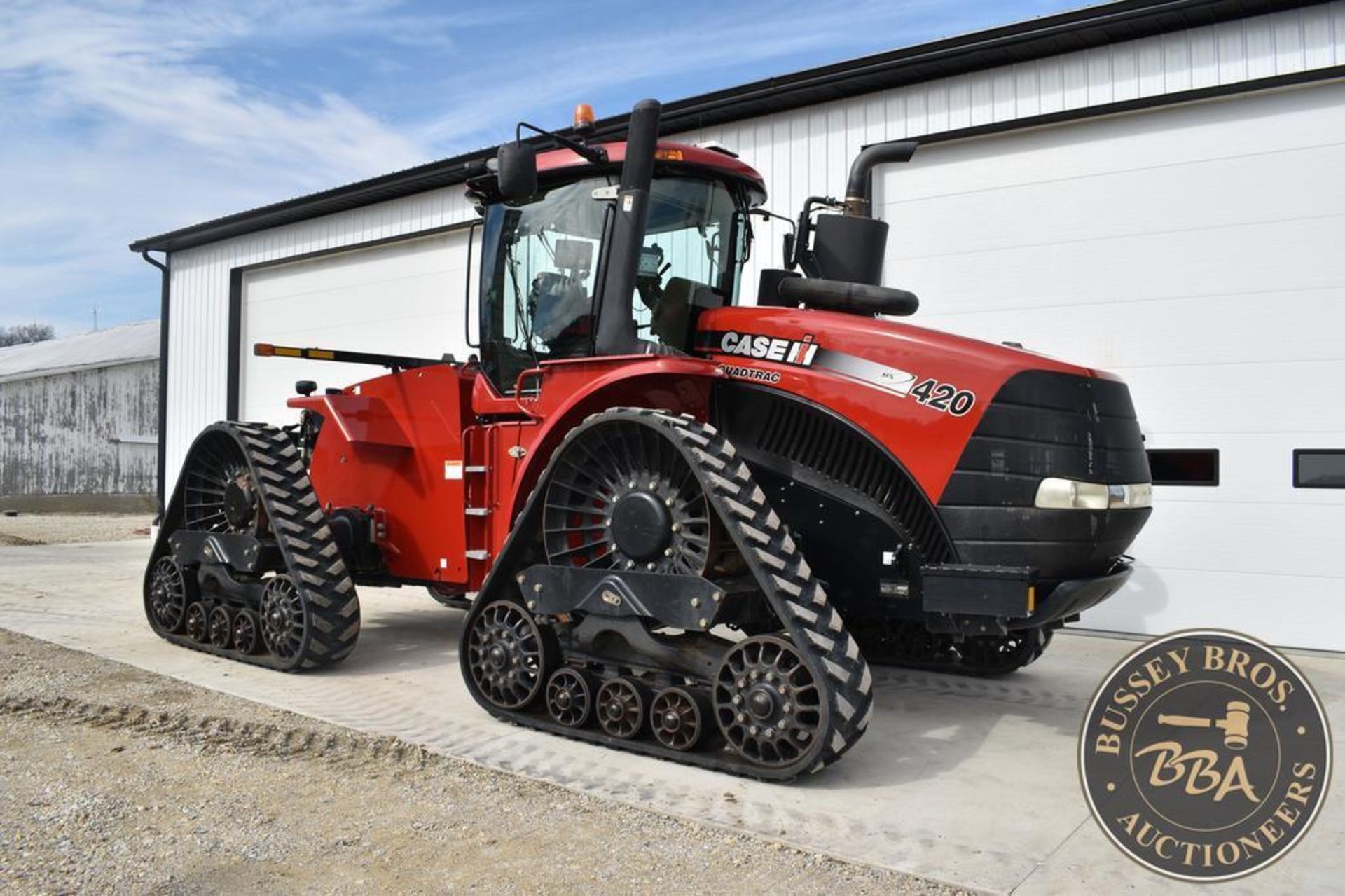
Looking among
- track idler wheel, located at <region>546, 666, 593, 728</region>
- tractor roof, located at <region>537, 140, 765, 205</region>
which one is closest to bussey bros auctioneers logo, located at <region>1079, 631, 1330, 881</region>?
track idler wheel, located at <region>546, 666, 593, 728</region>

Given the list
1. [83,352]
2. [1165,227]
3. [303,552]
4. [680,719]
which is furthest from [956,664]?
[83,352]

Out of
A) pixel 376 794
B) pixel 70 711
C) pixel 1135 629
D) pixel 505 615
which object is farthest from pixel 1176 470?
pixel 70 711

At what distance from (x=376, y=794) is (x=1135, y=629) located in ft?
20.2

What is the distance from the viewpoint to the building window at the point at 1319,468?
7.43 meters

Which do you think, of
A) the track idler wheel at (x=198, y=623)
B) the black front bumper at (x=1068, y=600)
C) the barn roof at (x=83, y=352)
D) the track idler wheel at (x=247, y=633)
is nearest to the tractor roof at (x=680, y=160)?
the black front bumper at (x=1068, y=600)

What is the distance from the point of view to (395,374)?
6.87 m

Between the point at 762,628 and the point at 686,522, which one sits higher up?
the point at 686,522

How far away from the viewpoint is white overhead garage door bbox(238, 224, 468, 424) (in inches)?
516

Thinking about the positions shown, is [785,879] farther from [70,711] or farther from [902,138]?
[902,138]

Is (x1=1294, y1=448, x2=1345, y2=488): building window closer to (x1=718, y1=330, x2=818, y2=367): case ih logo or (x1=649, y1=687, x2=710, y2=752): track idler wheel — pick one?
(x1=718, y1=330, x2=818, y2=367): case ih logo

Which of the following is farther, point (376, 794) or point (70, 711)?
point (70, 711)

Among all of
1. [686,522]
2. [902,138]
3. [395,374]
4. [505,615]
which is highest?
[902,138]

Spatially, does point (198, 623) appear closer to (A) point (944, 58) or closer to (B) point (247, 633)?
(B) point (247, 633)

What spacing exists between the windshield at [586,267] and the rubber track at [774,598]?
904mm
